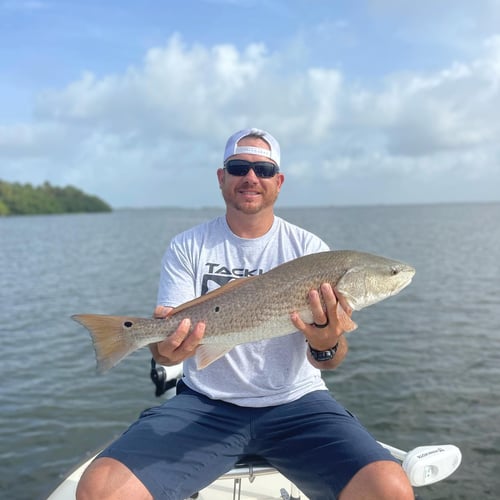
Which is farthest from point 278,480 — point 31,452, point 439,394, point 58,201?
point 58,201

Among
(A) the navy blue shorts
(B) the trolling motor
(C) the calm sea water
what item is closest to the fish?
(A) the navy blue shorts

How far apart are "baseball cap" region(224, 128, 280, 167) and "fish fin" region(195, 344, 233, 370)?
63.9 inches

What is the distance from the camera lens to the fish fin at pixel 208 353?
3.60 m

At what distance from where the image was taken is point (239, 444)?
3.68 metres

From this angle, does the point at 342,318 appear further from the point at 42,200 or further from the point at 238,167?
the point at 42,200

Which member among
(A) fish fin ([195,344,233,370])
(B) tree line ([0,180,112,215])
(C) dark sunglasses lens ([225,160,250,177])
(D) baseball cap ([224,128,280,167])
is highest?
(B) tree line ([0,180,112,215])

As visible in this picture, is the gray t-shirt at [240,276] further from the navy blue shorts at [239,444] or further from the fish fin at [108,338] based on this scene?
the fish fin at [108,338]

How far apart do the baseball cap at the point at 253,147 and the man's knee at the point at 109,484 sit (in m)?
2.52

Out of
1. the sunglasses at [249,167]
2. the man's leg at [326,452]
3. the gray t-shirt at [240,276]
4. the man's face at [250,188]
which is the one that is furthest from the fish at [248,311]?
the sunglasses at [249,167]

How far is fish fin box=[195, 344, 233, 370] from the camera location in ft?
11.8

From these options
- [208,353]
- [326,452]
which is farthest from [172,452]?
[326,452]

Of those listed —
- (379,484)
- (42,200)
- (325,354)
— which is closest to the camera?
(379,484)

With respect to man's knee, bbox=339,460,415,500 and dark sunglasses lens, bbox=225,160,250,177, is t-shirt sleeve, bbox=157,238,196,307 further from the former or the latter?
man's knee, bbox=339,460,415,500

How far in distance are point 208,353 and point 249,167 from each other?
5.14ft
